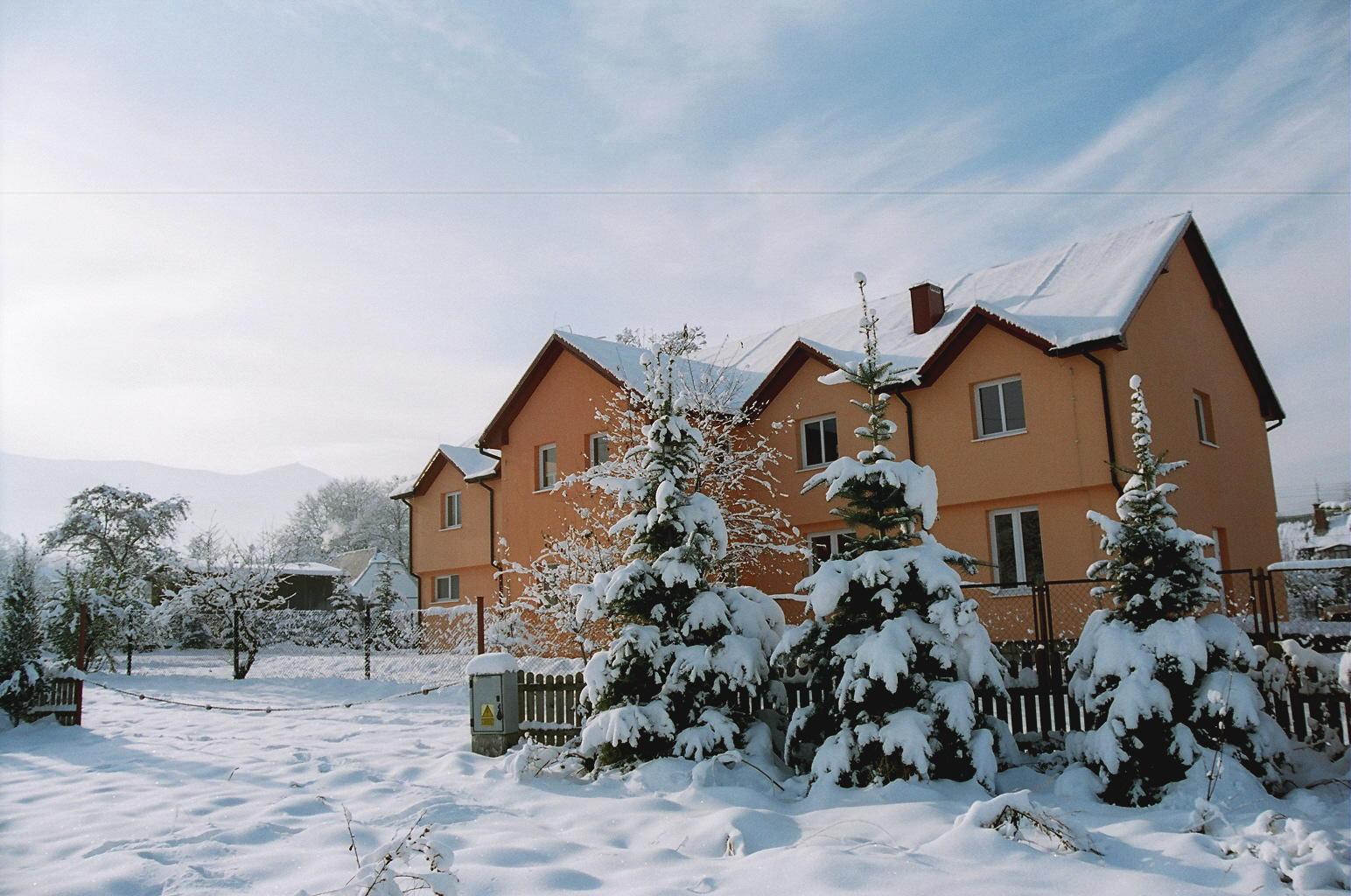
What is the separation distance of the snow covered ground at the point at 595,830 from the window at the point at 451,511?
57.1ft

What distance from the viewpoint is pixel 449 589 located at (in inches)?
1134

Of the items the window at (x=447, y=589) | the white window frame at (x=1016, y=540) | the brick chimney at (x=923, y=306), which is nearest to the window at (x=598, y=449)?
the brick chimney at (x=923, y=306)

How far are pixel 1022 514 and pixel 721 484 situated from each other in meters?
5.47

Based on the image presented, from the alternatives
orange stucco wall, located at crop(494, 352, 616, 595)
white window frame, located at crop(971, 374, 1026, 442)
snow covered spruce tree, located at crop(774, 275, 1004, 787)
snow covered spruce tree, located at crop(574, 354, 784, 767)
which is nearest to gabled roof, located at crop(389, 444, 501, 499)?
orange stucco wall, located at crop(494, 352, 616, 595)

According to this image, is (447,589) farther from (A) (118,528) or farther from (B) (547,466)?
(A) (118,528)

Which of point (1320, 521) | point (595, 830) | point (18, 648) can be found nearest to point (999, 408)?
point (595, 830)

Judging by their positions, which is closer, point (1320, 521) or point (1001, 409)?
point (1001, 409)

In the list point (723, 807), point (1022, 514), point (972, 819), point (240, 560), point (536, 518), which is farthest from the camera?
point (240, 560)

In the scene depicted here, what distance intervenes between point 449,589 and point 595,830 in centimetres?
2251

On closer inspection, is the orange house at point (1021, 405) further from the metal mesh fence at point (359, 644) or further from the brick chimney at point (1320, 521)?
the brick chimney at point (1320, 521)

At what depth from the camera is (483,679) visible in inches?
411

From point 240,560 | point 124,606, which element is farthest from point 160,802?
point 124,606

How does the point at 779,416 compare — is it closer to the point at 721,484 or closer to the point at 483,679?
the point at 721,484

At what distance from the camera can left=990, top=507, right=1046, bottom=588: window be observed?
16922mm
